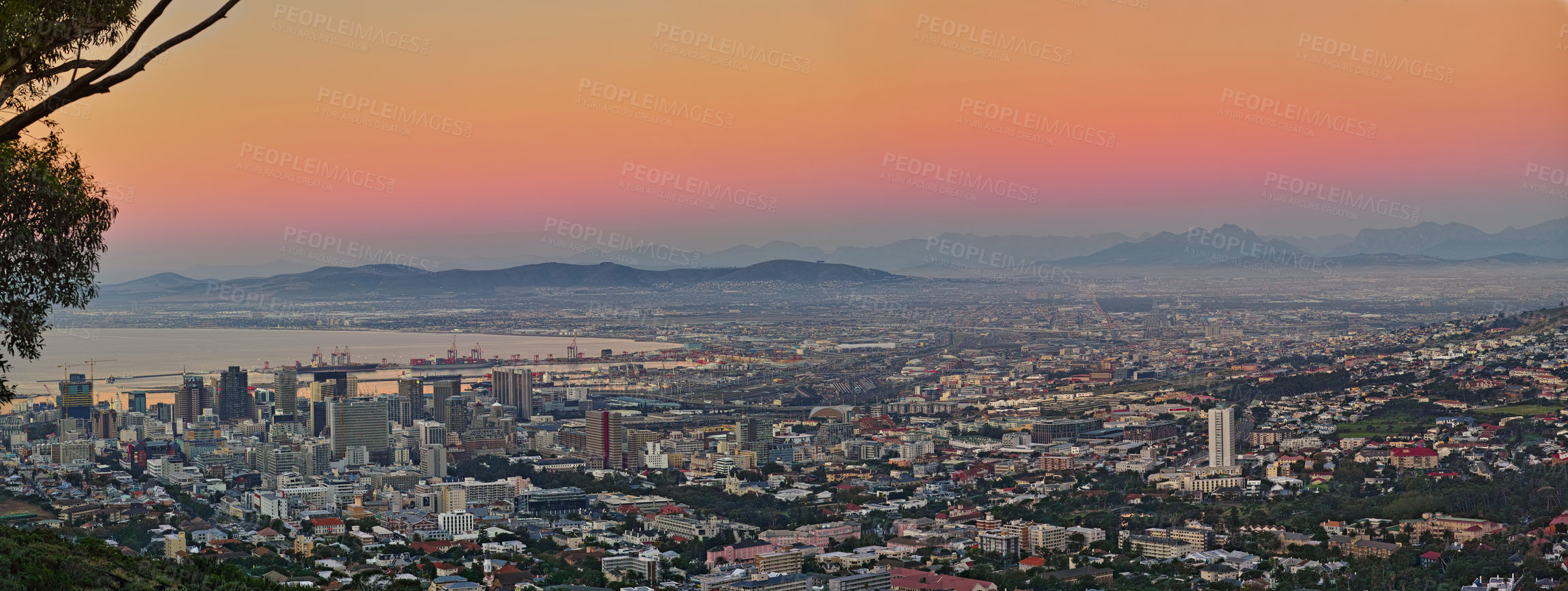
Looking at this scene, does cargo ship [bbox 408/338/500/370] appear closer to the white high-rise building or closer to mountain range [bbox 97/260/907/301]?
mountain range [bbox 97/260/907/301]

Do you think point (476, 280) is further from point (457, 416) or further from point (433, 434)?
point (433, 434)

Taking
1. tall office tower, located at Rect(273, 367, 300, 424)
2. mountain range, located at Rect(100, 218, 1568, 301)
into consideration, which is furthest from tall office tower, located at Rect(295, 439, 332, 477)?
mountain range, located at Rect(100, 218, 1568, 301)

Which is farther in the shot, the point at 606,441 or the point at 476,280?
the point at 476,280

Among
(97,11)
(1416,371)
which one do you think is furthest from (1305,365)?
(97,11)

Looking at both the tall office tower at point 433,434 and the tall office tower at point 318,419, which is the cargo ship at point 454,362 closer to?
the tall office tower at point 318,419

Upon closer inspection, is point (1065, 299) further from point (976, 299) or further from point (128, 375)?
point (128, 375)

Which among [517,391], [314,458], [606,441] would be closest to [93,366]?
[517,391]
